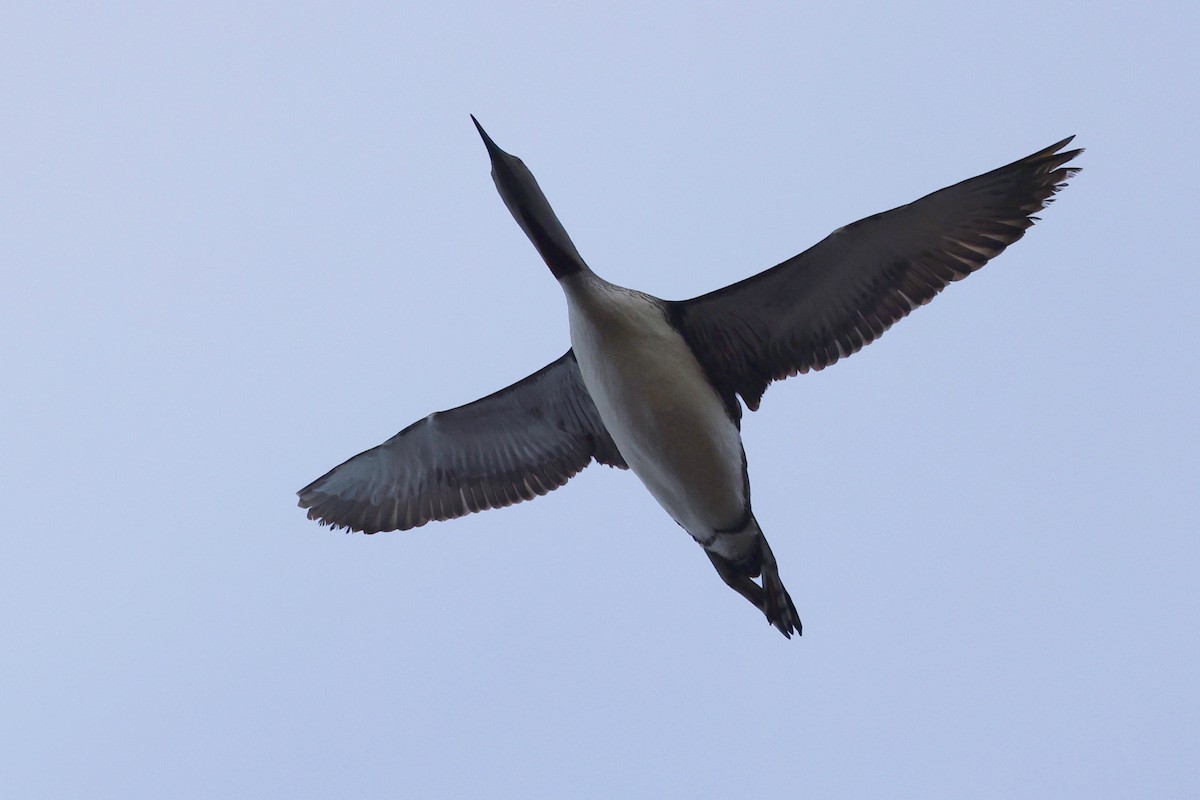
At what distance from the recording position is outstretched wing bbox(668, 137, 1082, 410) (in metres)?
8.84

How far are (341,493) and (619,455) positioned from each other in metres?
2.50

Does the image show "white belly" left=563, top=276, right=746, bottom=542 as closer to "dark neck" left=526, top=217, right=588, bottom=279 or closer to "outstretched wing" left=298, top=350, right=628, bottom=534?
"dark neck" left=526, top=217, right=588, bottom=279

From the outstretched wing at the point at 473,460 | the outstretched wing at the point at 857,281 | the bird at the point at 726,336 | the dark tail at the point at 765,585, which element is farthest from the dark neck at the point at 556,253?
the dark tail at the point at 765,585

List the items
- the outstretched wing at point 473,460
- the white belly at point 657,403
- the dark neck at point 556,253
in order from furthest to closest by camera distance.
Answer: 1. the outstretched wing at point 473,460
2. the dark neck at point 556,253
3. the white belly at point 657,403

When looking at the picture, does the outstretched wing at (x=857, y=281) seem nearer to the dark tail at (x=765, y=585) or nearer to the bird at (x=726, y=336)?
the bird at (x=726, y=336)

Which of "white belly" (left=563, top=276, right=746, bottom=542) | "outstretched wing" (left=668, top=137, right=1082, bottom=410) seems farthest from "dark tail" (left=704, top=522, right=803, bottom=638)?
"outstretched wing" (left=668, top=137, right=1082, bottom=410)

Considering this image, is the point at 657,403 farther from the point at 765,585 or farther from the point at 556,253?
the point at 765,585

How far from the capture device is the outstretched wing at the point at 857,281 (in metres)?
8.84

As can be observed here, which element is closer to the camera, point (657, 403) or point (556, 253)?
point (657, 403)

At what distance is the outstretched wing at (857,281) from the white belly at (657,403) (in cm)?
48

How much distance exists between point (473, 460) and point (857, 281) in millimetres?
3617

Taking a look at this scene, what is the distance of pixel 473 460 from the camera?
10.7 m

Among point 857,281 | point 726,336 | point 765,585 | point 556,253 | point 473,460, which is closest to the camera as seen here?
point 556,253

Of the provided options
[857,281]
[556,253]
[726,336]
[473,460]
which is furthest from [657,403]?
[473,460]
